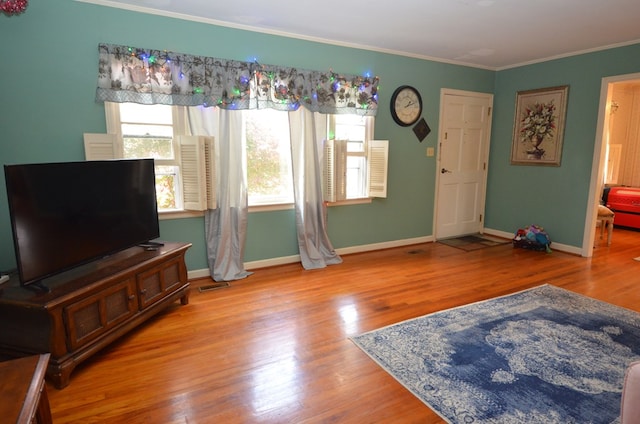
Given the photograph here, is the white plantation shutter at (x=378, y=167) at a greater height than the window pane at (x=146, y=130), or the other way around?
the window pane at (x=146, y=130)

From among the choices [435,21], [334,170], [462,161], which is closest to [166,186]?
[334,170]

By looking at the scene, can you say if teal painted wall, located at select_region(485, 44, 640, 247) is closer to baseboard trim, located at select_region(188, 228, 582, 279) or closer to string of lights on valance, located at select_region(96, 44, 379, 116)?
baseboard trim, located at select_region(188, 228, 582, 279)

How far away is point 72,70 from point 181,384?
2.57m

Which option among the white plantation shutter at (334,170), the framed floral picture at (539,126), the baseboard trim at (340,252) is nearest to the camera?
the baseboard trim at (340,252)

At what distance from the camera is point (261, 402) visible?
1.98 meters

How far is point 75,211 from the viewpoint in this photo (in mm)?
2367

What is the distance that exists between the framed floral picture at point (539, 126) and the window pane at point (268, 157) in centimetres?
336

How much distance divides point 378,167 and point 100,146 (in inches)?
113

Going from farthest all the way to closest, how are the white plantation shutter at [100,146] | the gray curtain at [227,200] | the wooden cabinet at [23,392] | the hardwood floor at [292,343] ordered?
the gray curtain at [227,200] → the white plantation shutter at [100,146] → the hardwood floor at [292,343] → the wooden cabinet at [23,392]

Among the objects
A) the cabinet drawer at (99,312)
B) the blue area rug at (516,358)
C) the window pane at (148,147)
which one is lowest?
the blue area rug at (516,358)

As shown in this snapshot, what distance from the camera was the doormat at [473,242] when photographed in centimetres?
507

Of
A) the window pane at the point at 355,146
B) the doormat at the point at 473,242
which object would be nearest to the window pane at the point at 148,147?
the window pane at the point at 355,146

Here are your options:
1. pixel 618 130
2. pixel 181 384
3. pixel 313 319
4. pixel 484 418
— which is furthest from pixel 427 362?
pixel 618 130

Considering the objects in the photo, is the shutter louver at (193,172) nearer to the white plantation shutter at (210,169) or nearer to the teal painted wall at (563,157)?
the white plantation shutter at (210,169)
